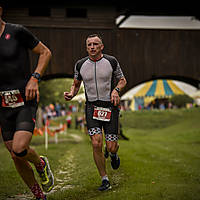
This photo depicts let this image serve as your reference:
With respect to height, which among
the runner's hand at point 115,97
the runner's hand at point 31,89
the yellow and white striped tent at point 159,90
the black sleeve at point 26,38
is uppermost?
the black sleeve at point 26,38

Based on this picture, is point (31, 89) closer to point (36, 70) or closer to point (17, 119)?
point (36, 70)

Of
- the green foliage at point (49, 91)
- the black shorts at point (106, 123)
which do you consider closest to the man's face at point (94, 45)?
the black shorts at point (106, 123)

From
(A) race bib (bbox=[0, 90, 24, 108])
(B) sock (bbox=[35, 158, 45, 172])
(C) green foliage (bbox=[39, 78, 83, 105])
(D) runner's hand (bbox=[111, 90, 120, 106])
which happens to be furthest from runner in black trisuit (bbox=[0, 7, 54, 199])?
(C) green foliage (bbox=[39, 78, 83, 105])

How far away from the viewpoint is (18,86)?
14.0ft

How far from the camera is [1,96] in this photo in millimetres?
4289

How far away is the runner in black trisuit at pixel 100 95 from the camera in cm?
552

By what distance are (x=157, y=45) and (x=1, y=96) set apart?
1590cm

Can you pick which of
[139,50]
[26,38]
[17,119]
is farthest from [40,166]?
[139,50]

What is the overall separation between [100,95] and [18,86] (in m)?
1.71

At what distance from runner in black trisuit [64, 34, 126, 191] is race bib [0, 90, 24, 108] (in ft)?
4.68

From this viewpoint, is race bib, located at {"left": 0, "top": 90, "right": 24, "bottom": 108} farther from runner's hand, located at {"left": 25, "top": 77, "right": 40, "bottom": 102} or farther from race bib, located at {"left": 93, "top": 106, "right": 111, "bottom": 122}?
race bib, located at {"left": 93, "top": 106, "right": 111, "bottom": 122}

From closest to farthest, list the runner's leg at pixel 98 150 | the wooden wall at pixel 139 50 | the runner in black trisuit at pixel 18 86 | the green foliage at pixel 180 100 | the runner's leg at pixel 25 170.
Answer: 1. the runner in black trisuit at pixel 18 86
2. the runner's leg at pixel 25 170
3. the runner's leg at pixel 98 150
4. the wooden wall at pixel 139 50
5. the green foliage at pixel 180 100

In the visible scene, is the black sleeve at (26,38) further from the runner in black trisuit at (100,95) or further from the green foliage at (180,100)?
the green foliage at (180,100)

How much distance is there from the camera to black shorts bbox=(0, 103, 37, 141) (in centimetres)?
422
